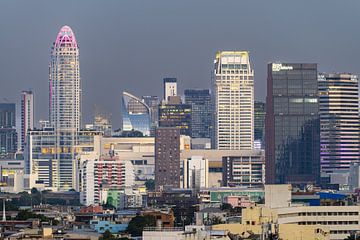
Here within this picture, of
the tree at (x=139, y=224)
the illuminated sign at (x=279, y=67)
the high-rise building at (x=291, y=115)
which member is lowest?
the tree at (x=139, y=224)

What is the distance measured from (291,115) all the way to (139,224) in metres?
112

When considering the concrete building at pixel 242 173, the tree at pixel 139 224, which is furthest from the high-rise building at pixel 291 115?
the tree at pixel 139 224

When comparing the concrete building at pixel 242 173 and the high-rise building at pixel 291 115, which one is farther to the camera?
the high-rise building at pixel 291 115

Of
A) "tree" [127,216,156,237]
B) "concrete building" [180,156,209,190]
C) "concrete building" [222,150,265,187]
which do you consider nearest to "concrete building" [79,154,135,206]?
"concrete building" [180,156,209,190]

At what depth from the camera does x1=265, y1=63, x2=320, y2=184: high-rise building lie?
196375 millimetres

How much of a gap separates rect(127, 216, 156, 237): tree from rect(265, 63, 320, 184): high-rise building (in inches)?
4103

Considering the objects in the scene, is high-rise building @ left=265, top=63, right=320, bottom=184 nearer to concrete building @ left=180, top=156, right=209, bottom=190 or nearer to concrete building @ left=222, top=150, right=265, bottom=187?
concrete building @ left=222, top=150, right=265, bottom=187

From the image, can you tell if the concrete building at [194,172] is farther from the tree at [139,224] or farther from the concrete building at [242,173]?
the tree at [139,224]

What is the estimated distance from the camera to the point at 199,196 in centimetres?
15325

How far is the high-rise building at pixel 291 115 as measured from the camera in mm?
196375

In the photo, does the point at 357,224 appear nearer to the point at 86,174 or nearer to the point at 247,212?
the point at 247,212

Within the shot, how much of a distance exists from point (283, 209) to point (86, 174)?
388 ft

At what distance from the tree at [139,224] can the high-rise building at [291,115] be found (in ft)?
342

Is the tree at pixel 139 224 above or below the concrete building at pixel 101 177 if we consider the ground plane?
below
